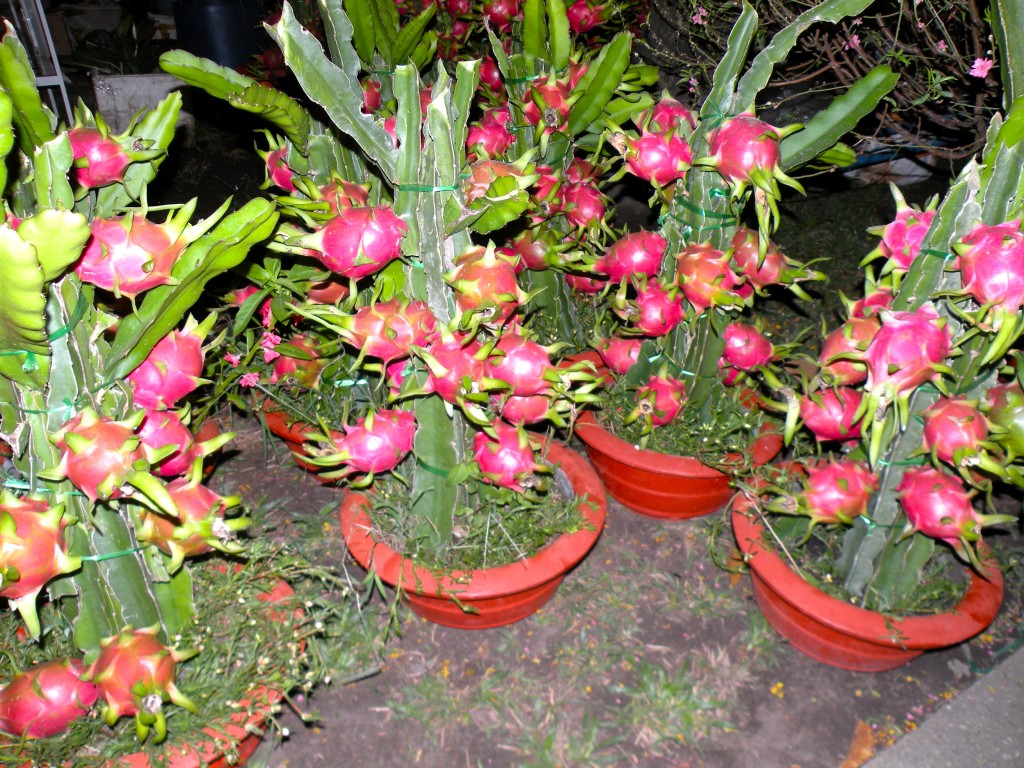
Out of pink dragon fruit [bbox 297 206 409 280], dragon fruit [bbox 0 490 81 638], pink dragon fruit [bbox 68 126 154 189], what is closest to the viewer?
dragon fruit [bbox 0 490 81 638]

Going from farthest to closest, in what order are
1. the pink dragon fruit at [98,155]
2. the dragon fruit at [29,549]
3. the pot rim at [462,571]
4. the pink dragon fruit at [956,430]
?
1. the pot rim at [462,571]
2. the pink dragon fruit at [956,430]
3. the pink dragon fruit at [98,155]
4. the dragon fruit at [29,549]

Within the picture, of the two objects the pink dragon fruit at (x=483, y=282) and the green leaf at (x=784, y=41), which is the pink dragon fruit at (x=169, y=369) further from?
the green leaf at (x=784, y=41)

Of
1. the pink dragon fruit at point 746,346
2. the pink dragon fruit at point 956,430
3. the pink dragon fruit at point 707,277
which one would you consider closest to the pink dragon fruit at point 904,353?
the pink dragon fruit at point 956,430

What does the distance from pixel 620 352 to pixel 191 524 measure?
1188mm

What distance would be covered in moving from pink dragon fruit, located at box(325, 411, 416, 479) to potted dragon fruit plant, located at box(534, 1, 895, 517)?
626 mm

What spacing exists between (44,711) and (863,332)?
57.1 inches

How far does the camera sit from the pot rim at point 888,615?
1.44 m

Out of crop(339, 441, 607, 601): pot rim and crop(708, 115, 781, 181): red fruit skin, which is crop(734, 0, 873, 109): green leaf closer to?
crop(708, 115, 781, 181): red fruit skin

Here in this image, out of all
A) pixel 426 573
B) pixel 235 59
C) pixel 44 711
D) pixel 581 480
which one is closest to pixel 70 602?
pixel 44 711

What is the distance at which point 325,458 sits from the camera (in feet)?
4.14

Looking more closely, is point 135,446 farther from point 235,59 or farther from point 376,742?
point 235,59

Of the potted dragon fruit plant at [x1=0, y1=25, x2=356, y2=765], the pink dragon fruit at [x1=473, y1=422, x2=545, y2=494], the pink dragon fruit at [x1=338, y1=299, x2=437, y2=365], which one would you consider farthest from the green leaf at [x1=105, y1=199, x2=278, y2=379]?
the pink dragon fruit at [x1=473, y1=422, x2=545, y2=494]

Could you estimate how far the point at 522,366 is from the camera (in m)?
1.20

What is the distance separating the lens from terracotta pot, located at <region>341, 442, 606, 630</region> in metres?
1.47
